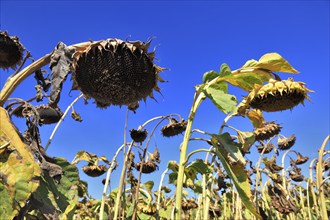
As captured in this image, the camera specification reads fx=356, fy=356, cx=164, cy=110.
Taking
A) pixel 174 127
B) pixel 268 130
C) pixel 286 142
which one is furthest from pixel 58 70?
pixel 286 142

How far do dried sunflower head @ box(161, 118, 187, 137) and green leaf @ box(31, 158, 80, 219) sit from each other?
323 centimetres

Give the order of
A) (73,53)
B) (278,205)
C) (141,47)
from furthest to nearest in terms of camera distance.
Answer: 1. (278,205)
2. (141,47)
3. (73,53)

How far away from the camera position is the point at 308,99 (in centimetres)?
301

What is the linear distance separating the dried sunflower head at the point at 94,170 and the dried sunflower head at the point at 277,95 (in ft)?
11.9

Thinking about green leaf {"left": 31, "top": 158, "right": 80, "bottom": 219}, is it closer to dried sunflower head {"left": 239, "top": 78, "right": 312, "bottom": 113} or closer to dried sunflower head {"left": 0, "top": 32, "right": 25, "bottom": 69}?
dried sunflower head {"left": 0, "top": 32, "right": 25, "bottom": 69}

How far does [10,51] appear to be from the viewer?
2127 mm

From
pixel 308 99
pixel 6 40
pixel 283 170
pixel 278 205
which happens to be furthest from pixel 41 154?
pixel 283 170

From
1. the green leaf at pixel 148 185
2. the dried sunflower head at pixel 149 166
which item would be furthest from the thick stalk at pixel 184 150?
the green leaf at pixel 148 185

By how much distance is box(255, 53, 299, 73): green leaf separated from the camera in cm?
290

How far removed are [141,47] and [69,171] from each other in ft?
2.56

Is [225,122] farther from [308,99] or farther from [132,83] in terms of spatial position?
[132,83]

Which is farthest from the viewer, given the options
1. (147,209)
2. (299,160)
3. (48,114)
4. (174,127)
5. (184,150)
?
(299,160)

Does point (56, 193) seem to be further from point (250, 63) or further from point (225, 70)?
point (250, 63)

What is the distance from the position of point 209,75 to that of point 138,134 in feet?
6.30
